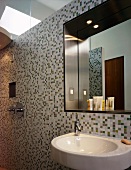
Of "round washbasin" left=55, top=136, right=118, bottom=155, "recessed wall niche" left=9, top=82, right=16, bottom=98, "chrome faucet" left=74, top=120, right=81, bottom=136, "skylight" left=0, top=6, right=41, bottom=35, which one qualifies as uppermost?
"skylight" left=0, top=6, right=41, bottom=35

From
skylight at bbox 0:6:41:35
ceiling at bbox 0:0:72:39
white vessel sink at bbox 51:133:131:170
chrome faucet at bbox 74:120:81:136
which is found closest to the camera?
white vessel sink at bbox 51:133:131:170

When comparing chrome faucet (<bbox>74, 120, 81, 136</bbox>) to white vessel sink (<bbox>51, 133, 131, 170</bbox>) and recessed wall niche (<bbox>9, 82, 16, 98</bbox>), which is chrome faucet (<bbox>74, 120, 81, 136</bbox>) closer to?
white vessel sink (<bbox>51, 133, 131, 170</bbox>)

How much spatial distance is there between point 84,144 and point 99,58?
869mm

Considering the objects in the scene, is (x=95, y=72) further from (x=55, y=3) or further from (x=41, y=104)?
(x=55, y=3)

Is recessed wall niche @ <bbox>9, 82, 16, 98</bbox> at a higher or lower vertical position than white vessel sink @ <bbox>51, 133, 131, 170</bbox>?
higher

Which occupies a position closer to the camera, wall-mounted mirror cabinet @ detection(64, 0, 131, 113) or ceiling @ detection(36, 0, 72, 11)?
wall-mounted mirror cabinet @ detection(64, 0, 131, 113)

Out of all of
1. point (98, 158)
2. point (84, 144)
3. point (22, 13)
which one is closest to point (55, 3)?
point (22, 13)

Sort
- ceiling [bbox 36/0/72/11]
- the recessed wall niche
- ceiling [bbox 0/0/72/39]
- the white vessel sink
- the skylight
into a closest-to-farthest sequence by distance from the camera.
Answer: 1. the white vessel sink
2. ceiling [bbox 36/0/72/11]
3. ceiling [bbox 0/0/72/39]
4. the skylight
5. the recessed wall niche

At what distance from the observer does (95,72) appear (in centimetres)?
162

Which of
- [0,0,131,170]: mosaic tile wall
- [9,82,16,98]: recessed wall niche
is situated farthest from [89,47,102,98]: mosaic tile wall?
[9,82,16,98]: recessed wall niche

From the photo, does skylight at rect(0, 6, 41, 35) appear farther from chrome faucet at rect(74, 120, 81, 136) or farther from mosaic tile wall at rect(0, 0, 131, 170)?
chrome faucet at rect(74, 120, 81, 136)

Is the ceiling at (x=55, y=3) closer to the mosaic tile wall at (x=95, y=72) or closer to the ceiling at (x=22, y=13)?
the ceiling at (x=22, y=13)

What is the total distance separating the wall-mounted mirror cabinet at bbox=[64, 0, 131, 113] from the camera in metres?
1.37

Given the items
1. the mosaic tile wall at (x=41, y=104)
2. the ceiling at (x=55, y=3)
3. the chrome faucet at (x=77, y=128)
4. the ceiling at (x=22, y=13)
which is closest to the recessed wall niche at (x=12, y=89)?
the mosaic tile wall at (x=41, y=104)
